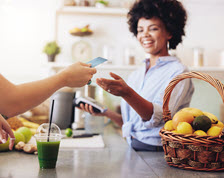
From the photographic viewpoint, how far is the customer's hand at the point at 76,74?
878 millimetres

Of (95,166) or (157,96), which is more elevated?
(157,96)

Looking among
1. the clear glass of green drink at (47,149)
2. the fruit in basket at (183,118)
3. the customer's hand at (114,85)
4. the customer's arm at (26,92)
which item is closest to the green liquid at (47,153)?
the clear glass of green drink at (47,149)

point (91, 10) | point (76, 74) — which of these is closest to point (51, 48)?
point (91, 10)

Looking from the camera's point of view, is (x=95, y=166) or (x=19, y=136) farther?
(x=19, y=136)

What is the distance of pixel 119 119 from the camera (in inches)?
68.1

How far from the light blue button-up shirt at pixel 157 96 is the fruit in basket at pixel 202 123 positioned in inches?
12.3

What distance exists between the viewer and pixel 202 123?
2.93 ft

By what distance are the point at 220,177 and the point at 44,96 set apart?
585 mm

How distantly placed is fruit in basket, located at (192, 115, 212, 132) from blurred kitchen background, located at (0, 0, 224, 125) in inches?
73.3

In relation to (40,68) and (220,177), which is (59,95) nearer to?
(40,68)

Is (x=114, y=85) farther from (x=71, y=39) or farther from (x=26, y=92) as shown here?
(x=71, y=39)

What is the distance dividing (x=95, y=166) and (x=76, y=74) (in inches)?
12.8

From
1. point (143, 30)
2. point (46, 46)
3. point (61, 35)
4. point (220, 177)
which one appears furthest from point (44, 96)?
point (61, 35)

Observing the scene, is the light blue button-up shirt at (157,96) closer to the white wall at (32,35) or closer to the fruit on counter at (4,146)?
the fruit on counter at (4,146)
